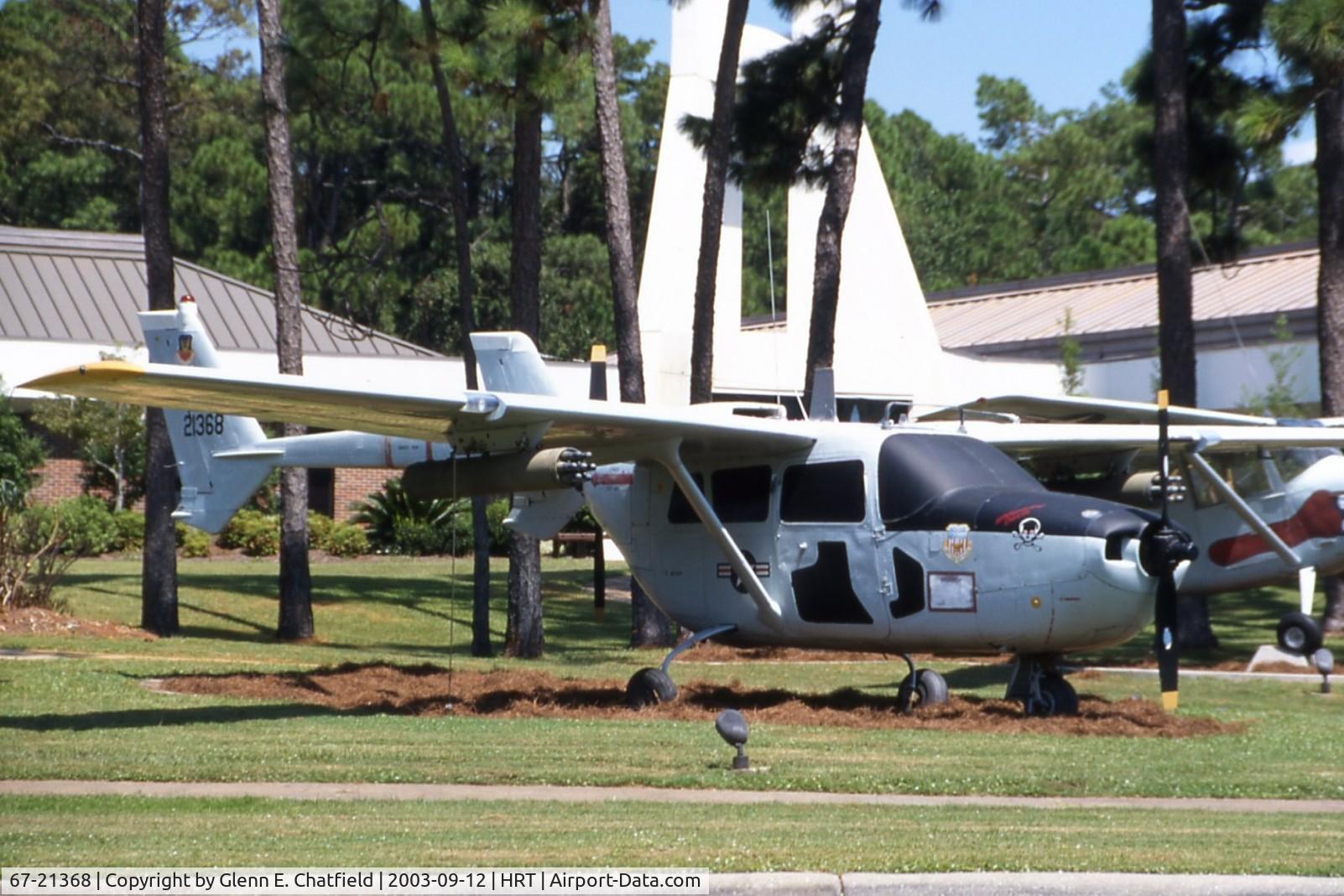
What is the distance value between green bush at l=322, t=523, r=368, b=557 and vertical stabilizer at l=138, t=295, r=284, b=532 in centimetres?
1807

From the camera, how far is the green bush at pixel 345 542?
37.6 meters

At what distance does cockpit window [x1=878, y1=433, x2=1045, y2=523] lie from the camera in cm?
1488

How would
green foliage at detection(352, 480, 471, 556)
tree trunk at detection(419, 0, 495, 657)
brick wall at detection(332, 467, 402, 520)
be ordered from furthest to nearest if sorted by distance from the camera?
brick wall at detection(332, 467, 402, 520) < green foliage at detection(352, 480, 471, 556) < tree trunk at detection(419, 0, 495, 657)

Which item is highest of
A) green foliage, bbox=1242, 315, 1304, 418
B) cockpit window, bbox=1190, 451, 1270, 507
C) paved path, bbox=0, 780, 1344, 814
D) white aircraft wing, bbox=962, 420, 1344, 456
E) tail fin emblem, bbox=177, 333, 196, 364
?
green foliage, bbox=1242, 315, 1304, 418

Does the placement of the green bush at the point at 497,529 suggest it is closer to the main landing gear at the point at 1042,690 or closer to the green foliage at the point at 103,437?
the green foliage at the point at 103,437

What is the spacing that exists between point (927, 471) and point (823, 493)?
3.50 ft

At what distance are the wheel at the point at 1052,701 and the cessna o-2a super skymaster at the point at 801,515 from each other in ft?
0.05

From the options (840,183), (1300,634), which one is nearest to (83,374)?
(840,183)

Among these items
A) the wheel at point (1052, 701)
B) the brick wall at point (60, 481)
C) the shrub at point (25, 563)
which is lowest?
the wheel at point (1052, 701)

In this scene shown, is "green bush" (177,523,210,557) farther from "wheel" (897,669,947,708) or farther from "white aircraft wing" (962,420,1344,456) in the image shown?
"wheel" (897,669,947,708)

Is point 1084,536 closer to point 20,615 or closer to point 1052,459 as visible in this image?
point 1052,459

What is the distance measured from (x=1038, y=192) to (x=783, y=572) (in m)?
80.3

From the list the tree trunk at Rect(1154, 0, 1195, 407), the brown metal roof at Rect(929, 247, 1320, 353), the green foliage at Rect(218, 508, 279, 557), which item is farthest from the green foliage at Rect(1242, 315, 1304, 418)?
the green foliage at Rect(218, 508, 279, 557)
